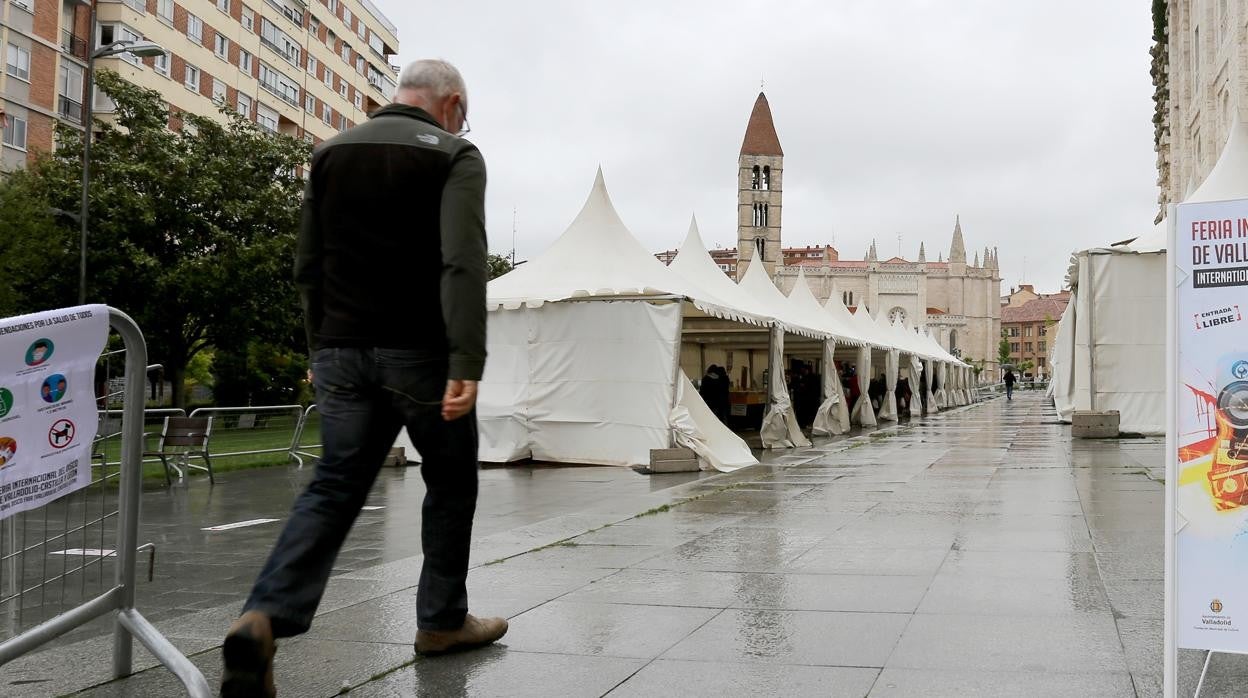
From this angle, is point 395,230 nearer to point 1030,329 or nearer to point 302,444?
point 302,444

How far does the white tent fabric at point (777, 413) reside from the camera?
17453 millimetres

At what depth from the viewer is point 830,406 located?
22.1 metres

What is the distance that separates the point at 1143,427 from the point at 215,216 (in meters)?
24.4

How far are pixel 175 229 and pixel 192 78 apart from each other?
21570 millimetres

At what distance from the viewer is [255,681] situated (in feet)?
8.94

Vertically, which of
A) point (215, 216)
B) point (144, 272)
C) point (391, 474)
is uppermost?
point (215, 216)

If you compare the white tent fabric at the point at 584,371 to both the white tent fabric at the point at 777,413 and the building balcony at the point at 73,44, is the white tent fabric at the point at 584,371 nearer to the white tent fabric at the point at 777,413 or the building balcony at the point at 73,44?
the white tent fabric at the point at 777,413

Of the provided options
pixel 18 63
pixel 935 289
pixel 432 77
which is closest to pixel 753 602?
pixel 432 77

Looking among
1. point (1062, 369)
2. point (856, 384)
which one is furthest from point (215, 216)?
point (1062, 369)

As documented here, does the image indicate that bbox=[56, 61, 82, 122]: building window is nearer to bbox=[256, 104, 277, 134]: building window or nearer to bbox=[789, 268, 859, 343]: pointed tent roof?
bbox=[256, 104, 277, 134]: building window

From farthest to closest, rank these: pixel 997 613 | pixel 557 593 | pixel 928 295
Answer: pixel 928 295
pixel 557 593
pixel 997 613

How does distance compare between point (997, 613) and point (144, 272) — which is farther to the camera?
point (144, 272)

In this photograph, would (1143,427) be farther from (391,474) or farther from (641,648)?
(641,648)

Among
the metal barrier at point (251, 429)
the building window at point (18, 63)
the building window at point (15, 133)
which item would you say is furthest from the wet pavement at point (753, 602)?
the building window at point (18, 63)
